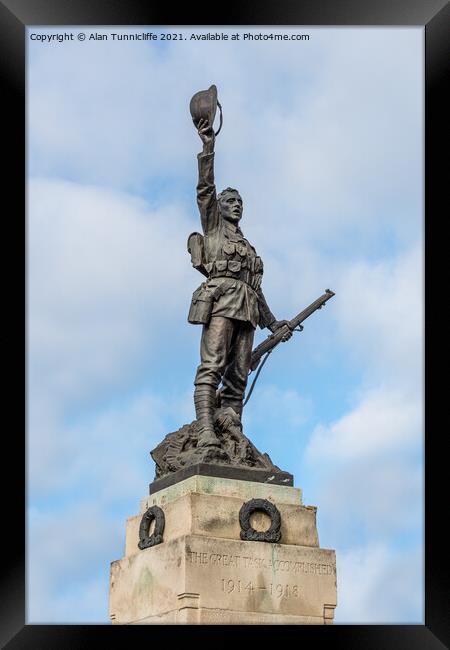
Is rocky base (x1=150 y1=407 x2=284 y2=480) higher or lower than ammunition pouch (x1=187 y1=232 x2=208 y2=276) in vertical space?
lower

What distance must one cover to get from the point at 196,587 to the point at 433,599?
3.13 meters

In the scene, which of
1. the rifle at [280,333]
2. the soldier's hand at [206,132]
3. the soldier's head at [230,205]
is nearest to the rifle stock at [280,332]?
the rifle at [280,333]

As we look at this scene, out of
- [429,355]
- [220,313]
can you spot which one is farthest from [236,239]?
[429,355]

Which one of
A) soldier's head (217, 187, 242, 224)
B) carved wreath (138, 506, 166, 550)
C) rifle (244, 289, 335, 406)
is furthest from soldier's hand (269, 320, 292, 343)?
carved wreath (138, 506, 166, 550)

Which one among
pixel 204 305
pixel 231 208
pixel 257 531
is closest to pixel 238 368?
pixel 204 305

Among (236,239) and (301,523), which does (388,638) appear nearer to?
(301,523)

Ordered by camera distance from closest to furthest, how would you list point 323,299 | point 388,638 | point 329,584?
1. point 388,638
2. point 329,584
3. point 323,299

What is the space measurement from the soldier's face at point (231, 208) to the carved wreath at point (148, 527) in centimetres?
452

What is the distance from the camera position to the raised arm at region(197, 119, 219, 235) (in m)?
21.7

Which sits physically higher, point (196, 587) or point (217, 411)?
point (217, 411)

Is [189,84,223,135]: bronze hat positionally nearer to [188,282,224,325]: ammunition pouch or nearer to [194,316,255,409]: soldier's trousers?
[188,282,224,325]: ammunition pouch

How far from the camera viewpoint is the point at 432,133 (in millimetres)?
20297

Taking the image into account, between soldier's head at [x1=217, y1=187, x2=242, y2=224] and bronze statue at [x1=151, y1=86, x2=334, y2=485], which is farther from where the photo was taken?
soldier's head at [x1=217, y1=187, x2=242, y2=224]

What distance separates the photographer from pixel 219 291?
870 inches
